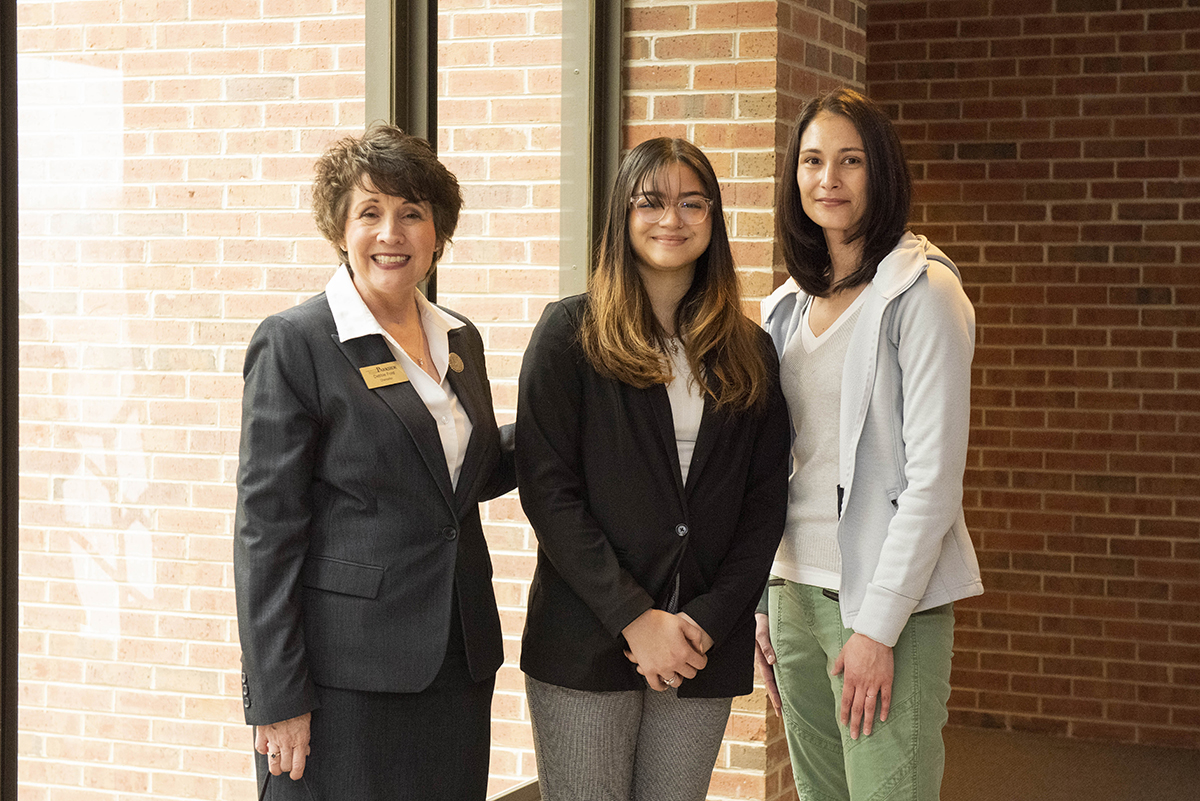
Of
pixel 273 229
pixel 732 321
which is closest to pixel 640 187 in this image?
pixel 732 321

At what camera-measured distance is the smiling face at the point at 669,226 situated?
2.15 m

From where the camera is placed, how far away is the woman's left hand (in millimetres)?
2062

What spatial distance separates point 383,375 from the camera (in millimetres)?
1921

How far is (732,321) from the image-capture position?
7.24 ft

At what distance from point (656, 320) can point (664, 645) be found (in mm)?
594

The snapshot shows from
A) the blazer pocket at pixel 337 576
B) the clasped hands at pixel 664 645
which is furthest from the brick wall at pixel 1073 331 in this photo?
the blazer pocket at pixel 337 576

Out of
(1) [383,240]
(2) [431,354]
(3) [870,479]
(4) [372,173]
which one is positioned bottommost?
(3) [870,479]

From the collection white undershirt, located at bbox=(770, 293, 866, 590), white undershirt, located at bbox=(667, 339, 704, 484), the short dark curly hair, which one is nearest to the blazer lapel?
the short dark curly hair

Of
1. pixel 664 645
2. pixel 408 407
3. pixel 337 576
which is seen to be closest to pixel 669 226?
pixel 408 407

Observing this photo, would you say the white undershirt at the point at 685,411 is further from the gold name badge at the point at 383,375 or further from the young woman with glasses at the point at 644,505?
the gold name badge at the point at 383,375

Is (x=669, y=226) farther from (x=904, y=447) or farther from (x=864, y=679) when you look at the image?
(x=864, y=679)

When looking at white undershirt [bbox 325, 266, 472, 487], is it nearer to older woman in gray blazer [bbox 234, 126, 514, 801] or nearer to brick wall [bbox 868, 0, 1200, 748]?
older woman in gray blazer [bbox 234, 126, 514, 801]

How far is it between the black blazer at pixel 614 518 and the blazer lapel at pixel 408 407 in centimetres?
21

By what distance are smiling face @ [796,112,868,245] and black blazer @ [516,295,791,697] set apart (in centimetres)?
40
